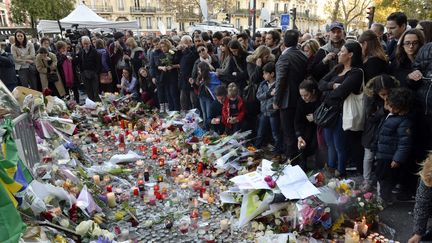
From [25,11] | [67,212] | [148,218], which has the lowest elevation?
[148,218]

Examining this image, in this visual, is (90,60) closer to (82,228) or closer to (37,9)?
(82,228)

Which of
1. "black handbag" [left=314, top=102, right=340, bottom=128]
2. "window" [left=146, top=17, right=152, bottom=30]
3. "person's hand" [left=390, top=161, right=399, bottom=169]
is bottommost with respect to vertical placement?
"person's hand" [left=390, top=161, right=399, bottom=169]

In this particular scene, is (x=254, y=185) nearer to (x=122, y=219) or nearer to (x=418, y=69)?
(x=122, y=219)

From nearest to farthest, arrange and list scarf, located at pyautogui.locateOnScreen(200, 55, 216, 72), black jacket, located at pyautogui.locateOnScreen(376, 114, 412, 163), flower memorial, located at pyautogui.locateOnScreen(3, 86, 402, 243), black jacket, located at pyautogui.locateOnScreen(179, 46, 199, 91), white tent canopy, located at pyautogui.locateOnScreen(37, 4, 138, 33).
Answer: flower memorial, located at pyautogui.locateOnScreen(3, 86, 402, 243) < black jacket, located at pyautogui.locateOnScreen(376, 114, 412, 163) < scarf, located at pyautogui.locateOnScreen(200, 55, 216, 72) < black jacket, located at pyautogui.locateOnScreen(179, 46, 199, 91) < white tent canopy, located at pyautogui.locateOnScreen(37, 4, 138, 33)

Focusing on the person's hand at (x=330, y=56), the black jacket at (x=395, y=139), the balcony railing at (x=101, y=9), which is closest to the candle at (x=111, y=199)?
the black jacket at (x=395, y=139)

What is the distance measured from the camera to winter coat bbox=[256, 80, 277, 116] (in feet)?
15.7

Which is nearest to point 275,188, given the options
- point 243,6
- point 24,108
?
point 24,108

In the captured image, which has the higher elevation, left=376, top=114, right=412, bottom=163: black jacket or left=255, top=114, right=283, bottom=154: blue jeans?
left=376, top=114, right=412, bottom=163: black jacket

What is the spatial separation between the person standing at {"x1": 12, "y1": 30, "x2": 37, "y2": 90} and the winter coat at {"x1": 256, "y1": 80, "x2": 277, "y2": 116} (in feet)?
18.9

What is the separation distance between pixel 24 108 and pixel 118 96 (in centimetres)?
405

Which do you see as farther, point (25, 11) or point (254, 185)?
point (25, 11)

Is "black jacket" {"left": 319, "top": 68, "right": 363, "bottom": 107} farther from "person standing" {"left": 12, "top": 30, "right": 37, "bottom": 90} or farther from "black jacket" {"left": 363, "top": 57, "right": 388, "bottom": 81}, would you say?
"person standing" {"left": 12, "top": 30, "right": 37, "bottom": 90}

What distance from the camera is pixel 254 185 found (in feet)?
10.9

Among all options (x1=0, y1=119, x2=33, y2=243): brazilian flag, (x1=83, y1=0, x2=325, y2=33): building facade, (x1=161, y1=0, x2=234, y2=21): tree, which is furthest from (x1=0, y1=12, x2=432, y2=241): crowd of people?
(x1=83, y1=0, x2=325, y2=33): building facade
